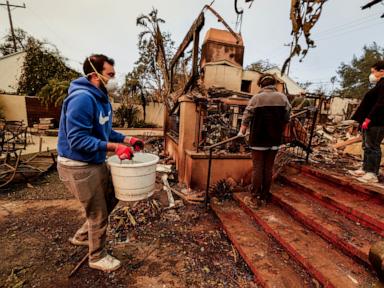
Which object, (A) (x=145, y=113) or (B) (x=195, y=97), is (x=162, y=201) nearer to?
(B) (x=195, y=97)

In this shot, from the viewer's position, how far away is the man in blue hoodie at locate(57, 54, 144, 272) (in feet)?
5.63

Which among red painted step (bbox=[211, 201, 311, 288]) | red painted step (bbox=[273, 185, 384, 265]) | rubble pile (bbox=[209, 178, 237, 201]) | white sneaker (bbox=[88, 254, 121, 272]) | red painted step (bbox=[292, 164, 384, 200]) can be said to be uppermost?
red painted step (bbox=[292, 164, 384, 200])

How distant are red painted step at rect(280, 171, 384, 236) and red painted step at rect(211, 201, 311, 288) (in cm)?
102

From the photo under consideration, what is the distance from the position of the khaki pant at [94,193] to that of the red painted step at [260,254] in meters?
1.61

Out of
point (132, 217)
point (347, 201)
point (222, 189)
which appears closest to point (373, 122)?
point (347, 201)

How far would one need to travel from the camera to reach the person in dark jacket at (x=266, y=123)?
2.77 metres

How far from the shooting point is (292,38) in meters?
1.39

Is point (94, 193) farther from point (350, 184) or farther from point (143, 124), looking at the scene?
point (143, 124)

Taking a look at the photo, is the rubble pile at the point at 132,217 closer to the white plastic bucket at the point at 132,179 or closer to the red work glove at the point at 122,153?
the white plastic bucket at the point at 132,179

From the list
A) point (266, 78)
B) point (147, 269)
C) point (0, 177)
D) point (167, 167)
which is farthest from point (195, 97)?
point (0, 177)

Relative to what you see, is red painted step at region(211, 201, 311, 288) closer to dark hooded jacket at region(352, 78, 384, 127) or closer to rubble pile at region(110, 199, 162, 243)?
rubble pile at region(110, 199, 162, 243)

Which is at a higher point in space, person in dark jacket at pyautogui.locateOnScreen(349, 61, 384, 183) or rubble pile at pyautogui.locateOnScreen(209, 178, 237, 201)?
person in dark jacket at pyautogui.locateOnScreen(349, 61, 384, 183)

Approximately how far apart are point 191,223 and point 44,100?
38.2ft

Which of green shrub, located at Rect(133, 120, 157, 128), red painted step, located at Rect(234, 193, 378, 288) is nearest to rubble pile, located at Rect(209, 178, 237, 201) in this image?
red painted step, located at Rect(234, 193, 378, 288)
